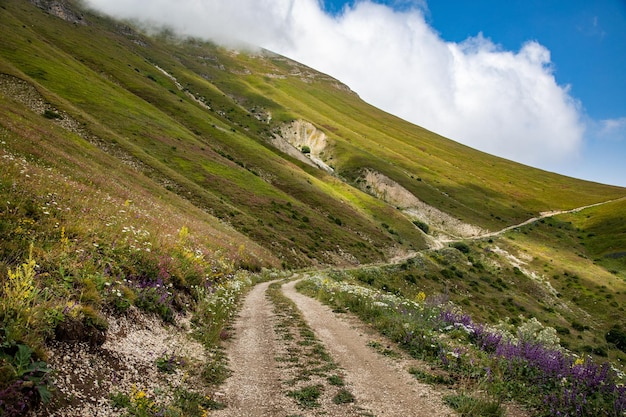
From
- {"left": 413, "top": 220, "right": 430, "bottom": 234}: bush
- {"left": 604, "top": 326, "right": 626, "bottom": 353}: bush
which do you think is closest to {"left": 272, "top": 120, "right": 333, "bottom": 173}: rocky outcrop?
{"left": 413, "top": 220, "right": 430, "bottom": 234}: bush

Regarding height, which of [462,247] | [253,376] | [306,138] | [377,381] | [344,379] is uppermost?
[306,138]

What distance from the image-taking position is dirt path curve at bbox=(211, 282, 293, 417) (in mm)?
7215

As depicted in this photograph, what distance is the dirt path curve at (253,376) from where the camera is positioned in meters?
7.21

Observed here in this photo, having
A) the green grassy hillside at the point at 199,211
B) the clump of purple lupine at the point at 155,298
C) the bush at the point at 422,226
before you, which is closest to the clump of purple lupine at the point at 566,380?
the green grassy hillside at the point at 199,211

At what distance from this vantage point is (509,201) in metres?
150

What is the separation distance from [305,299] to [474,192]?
5616 inches

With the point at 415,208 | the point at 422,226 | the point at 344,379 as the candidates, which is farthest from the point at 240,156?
the point at 344,379

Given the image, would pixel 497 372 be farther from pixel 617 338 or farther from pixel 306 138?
pixel 306 138

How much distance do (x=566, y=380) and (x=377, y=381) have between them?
448 centimetres

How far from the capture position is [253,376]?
8.99m

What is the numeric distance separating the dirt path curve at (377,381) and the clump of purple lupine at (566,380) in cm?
250

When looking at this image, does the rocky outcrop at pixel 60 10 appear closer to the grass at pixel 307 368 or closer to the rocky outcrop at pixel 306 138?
the rocky outcrop at pixel 306 138

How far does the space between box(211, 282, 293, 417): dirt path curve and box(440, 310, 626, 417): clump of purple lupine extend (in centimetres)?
591

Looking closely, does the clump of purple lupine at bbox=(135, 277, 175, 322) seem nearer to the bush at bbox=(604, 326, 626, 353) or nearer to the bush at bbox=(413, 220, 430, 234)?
the bush at bbox=(604, 326, 626, 353)
